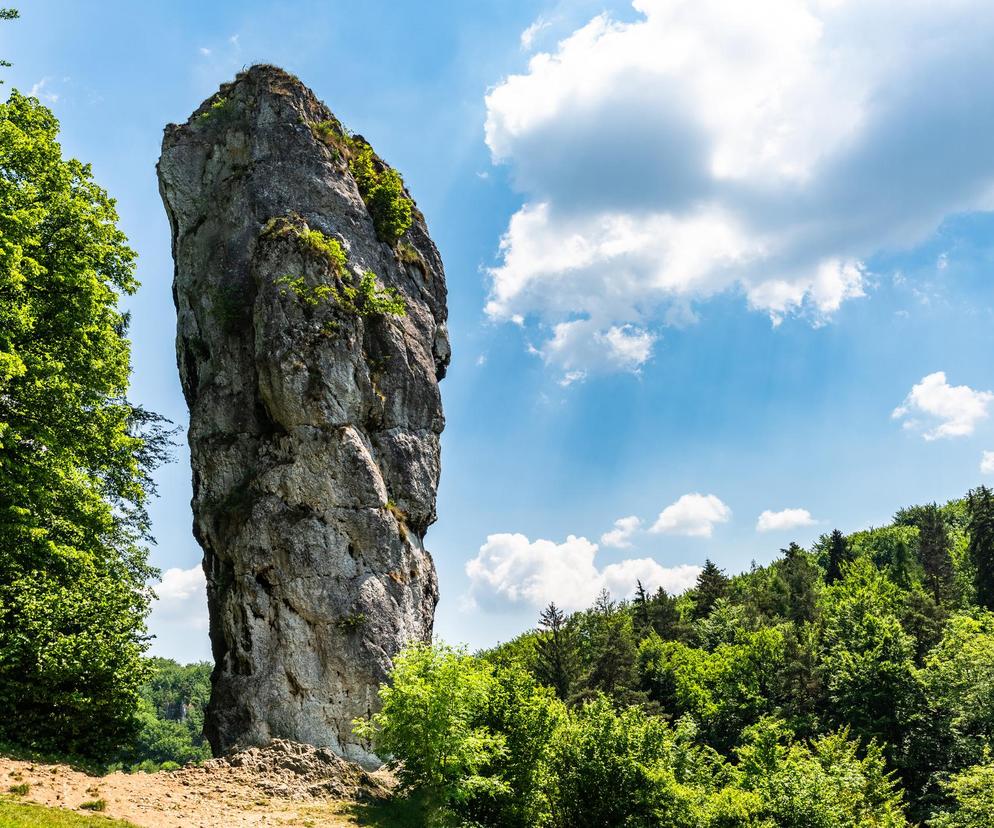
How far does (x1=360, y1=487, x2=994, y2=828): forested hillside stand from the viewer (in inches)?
812

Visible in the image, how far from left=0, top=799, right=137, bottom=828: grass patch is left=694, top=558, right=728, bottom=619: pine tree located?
64.6 meters

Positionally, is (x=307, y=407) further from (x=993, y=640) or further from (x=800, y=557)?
(x=800, y=557)

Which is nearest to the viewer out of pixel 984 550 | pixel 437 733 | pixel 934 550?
pixel 437 733

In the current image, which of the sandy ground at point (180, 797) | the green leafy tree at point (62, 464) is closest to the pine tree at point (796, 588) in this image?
the sandy ground at point (180, 797)

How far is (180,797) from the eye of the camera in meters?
17.6

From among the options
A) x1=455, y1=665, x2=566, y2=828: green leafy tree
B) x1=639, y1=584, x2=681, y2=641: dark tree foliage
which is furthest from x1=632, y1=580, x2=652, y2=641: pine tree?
x1=455, y1=665, x2=566, y2=828: green leafy tree

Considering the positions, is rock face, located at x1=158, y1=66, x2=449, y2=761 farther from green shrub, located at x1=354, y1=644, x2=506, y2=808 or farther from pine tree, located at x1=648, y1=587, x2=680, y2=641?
pine tree, located at x1=648, y1=587, x2=680, y2=641

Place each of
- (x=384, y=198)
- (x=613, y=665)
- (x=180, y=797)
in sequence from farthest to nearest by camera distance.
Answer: (x=613, y=665) → (x=384, y=198) → (x=180, y=797)

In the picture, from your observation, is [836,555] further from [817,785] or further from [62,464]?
[62,464]

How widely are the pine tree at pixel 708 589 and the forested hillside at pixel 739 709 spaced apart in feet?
0.57

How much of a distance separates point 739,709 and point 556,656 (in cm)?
1672

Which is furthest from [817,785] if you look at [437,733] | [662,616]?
[662,616]

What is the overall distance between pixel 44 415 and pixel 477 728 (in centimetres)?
1572

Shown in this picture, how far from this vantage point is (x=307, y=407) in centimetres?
2712
